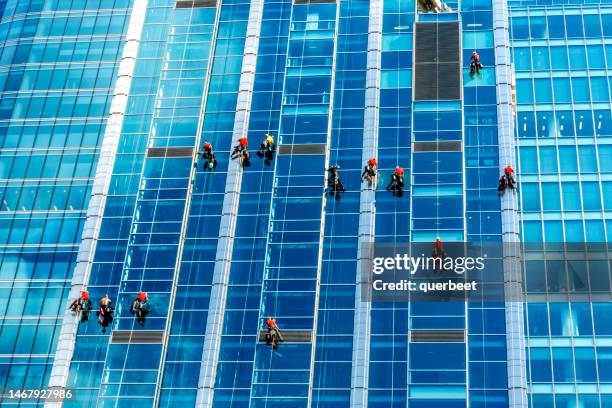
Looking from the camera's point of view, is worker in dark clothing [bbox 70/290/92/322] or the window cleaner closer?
worker in dark clothing [bbox 70/290/92/322]

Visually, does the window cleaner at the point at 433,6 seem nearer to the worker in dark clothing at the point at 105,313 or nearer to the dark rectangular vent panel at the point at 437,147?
the dark rectangular vent panel at the point at 437,147

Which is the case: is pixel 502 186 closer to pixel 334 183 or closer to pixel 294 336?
pixel 334 183

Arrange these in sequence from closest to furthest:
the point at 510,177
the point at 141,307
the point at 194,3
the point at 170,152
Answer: the point at 141,307 → the point at 510,177 → the point at 170,152 → the point at 194,3

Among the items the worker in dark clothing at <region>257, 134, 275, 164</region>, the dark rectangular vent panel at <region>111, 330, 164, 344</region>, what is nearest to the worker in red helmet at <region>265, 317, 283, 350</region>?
the dark rectangular vent panel at <region>111, 330, 164, 344</region>
